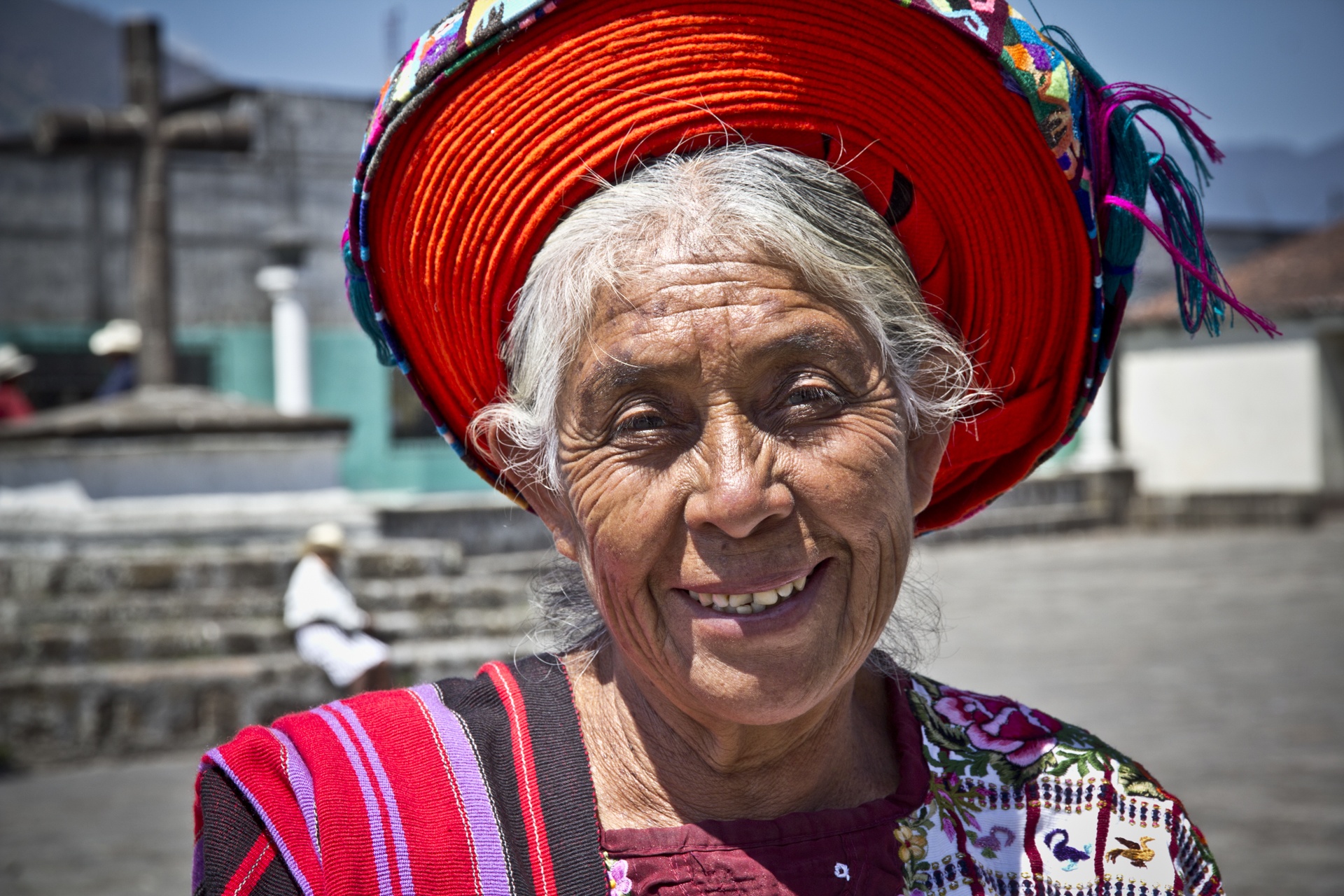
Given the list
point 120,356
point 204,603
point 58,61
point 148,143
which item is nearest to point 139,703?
point 204,603

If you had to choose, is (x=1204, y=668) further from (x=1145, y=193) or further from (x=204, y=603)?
(x=1145, y=193)

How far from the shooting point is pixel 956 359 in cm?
176

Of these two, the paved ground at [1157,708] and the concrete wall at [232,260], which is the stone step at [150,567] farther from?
the concrete wall at [232,260]

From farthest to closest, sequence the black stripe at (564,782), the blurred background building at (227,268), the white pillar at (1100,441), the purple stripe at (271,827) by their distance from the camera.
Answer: the white pillar at (1100,441)
the blurred background building at (227,268)
the black stripe at (564,782)
the purple stripe at (271,827)

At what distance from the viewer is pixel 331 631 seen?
245 inches

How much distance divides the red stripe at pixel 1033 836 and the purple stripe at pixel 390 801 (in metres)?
0.84

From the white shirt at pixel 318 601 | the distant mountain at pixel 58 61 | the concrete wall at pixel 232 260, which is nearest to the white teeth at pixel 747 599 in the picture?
the white shirt at pixel 318 601

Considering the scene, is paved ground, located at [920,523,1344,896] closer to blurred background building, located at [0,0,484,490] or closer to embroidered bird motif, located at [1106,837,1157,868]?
embroidered bird motif, located at [1106,837,1157,868]

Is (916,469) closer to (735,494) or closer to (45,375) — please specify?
(735,494)

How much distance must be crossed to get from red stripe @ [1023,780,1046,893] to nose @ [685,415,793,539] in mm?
598

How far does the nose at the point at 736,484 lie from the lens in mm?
1488

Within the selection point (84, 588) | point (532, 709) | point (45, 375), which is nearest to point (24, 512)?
point (84, 588)

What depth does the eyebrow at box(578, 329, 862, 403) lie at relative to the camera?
1.54 metres

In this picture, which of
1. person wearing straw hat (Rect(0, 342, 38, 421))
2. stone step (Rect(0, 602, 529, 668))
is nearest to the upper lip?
stone step (Rect(0, 602, 529, 668))
